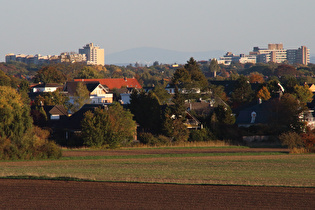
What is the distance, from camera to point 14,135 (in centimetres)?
4547

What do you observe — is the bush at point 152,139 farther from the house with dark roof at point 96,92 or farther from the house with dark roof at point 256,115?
the house with dark roof at point 96,92

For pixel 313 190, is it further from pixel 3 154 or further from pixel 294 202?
pixel 3 154

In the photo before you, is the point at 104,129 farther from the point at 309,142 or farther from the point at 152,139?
the point at 309,142

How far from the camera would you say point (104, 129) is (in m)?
56.9

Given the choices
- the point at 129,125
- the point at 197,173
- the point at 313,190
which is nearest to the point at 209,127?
the point at 129,125

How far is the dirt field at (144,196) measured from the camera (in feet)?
70.4

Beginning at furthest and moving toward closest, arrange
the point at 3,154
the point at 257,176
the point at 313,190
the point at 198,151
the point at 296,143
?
1. the point at 296,143
2. the point at 198,151
3. the point at 3,154
4. the point at 257,176
5. the point at 313,190

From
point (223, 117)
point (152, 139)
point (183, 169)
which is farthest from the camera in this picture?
point (223, 117)

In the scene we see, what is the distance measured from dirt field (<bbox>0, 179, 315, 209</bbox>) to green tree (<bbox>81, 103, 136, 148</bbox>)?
30099mm

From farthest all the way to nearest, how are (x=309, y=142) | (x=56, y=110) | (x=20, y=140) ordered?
(x=56, y=110) → (x=309, y=142) → (x=20, y=140)

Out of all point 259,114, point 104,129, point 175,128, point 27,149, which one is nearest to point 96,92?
point 259,114

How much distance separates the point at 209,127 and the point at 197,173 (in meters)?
34.0

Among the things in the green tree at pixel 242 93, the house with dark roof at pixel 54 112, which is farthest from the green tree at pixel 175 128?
the green tree at pixel 242 93

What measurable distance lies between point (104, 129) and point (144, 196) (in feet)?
111
